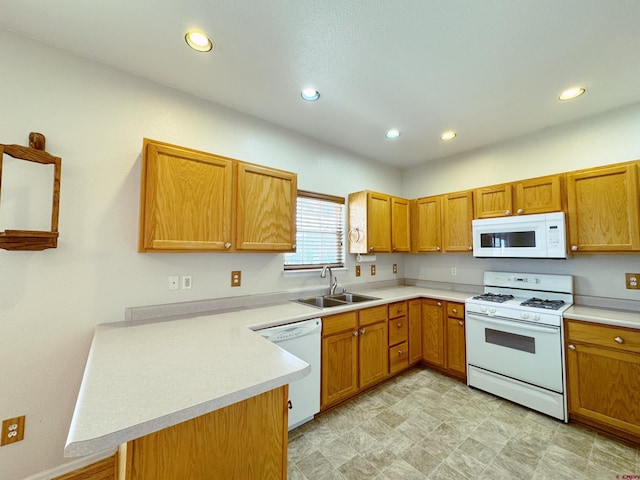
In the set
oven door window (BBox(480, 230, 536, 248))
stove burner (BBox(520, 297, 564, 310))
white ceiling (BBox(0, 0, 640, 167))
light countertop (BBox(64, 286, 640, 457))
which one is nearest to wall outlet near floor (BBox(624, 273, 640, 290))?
stove burner (BBox(520, 297, 564, 310))

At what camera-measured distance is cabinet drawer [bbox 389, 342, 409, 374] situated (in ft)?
9.20

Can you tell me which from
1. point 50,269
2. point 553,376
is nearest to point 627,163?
point 553,376

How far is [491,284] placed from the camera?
3068 mm

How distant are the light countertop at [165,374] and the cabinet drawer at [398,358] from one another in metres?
1.58

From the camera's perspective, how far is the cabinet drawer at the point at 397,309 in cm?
282

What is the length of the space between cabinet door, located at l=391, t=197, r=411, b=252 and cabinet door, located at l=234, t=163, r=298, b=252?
1.54m

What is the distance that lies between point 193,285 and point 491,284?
3119mm

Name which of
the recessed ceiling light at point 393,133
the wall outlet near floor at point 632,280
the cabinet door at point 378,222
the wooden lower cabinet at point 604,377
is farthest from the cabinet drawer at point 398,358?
the recessed ceiling light at point 393,133

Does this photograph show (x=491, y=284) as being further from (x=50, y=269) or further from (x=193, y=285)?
(x=50, y=269)

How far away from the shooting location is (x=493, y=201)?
113 inches

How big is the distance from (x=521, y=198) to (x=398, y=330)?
183cm

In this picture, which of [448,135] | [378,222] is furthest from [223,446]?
[448,135]

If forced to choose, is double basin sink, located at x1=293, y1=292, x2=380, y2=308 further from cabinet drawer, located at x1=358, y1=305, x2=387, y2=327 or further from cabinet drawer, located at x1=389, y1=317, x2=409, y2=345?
cabinet drawer, located at x1=389, y1=317, x2=409, y2=345

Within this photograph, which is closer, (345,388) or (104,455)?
(104,455)
